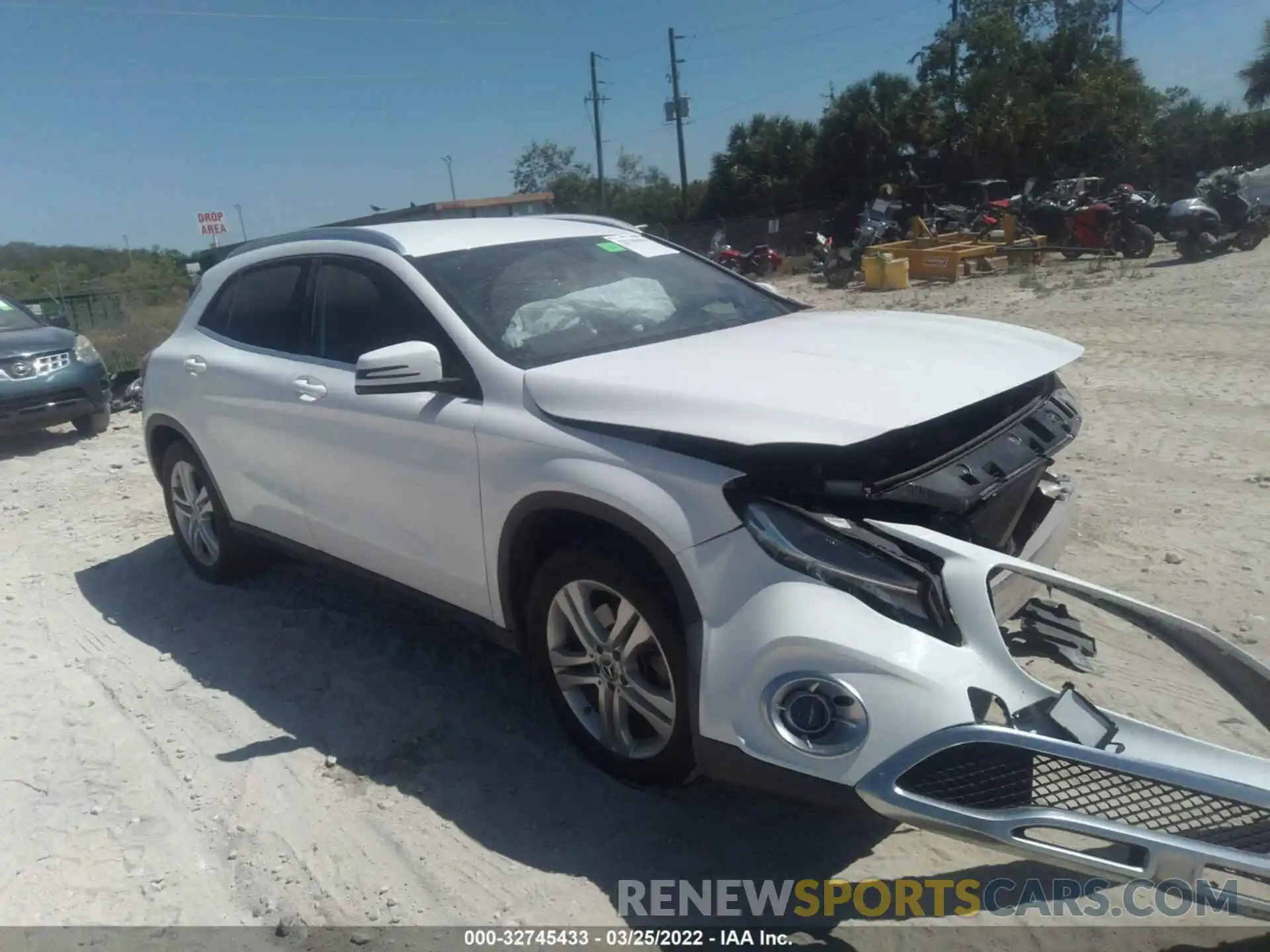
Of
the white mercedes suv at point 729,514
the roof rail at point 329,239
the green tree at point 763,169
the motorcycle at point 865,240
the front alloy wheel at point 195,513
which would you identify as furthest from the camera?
the green tree at point 763,169

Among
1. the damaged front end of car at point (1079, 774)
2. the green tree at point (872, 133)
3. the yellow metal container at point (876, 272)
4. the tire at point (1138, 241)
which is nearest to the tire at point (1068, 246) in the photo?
the tire at point (1138, 241)

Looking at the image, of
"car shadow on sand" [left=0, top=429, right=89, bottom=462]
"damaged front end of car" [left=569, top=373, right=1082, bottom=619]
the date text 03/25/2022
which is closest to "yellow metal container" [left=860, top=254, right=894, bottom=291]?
"car shadow on sand" [left=0, top=429, right=89, bottom=462]

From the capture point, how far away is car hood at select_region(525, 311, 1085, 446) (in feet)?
8.91

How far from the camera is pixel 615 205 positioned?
4562 centimetres

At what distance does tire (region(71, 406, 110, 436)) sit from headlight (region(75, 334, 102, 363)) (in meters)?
0.52

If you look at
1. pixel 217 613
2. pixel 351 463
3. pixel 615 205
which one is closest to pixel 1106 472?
pixel 351 463

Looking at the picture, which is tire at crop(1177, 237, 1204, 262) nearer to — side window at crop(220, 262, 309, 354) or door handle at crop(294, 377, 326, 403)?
side window at crop(220, 262, 309, 354)

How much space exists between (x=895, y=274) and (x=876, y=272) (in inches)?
14.9

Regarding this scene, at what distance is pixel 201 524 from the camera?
5.53 metres

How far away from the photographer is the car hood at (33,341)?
404 inches

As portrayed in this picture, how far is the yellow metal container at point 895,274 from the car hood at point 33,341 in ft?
40.7

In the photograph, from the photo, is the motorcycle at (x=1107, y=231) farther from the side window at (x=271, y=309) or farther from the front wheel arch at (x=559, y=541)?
the front wheel arch at (x=559, y=541)

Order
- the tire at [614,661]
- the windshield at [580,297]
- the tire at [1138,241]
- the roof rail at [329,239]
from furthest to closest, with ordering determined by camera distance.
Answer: the tire at [1138,241] → the roof rail at [329,239] → the windshield at [580,297] → the tire at [614,661]

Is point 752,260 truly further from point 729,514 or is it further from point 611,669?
point 729,514
